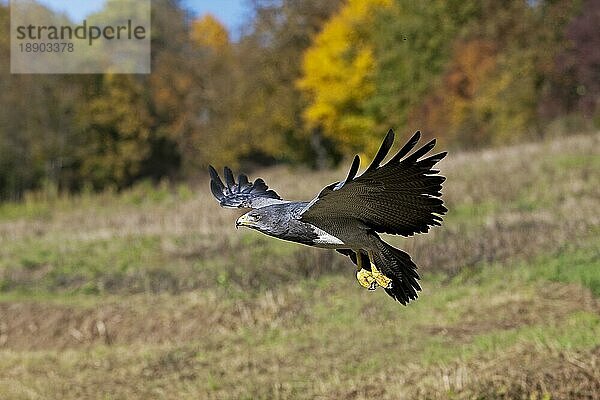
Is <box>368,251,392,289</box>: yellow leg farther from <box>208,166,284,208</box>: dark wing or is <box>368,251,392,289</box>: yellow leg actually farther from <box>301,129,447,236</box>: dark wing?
<box>208,166,284,208</box>: dark wing

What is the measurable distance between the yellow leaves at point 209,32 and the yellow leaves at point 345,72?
2077 cm

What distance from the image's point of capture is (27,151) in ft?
105

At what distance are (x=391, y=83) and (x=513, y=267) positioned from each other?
23552mm

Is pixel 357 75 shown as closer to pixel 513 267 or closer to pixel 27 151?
pixel 27 151

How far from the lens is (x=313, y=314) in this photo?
959 cm

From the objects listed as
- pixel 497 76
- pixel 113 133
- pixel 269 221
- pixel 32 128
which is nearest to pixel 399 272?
pixel 269 221

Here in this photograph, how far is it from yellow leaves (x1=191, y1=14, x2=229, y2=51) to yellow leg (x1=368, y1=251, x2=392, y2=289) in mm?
52596

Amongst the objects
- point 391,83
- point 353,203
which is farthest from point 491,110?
point 353,203

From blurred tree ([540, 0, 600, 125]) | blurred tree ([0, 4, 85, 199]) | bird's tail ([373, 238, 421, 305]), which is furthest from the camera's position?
blurred tree ([0, 4, 85, 199])

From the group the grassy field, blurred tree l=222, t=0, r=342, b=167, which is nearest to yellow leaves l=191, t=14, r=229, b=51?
blurred tree l=222, t=0, r=342, b=167

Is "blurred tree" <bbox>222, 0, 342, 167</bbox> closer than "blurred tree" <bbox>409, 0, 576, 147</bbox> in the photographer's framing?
No

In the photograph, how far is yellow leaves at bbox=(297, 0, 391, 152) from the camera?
34125 mm

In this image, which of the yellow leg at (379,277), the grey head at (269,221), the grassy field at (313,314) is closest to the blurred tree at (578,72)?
the grassy field at (313,314)

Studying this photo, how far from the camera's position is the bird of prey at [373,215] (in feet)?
9.82
